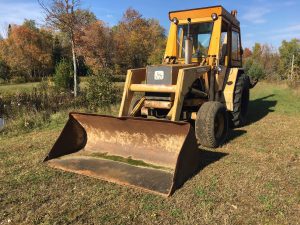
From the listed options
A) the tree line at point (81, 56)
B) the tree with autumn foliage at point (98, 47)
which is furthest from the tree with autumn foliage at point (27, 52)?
the tree with autumn foliage at point (98, 47)

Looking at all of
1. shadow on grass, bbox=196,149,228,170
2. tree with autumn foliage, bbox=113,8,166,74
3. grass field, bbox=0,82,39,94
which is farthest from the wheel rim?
tree with autumn foliage, bbox=113,8,166,74

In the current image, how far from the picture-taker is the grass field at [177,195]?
373cm

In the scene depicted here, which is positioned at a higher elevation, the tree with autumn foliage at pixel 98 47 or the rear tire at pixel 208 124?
the tree with autumn foliage at pixel 98 47

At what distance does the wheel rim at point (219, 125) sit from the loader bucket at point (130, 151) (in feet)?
5.15

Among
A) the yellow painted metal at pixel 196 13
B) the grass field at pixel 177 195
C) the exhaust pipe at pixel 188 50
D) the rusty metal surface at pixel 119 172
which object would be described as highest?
the yellow painted metal at pixel 196 13

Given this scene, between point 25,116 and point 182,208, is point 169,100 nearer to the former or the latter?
point 182,208

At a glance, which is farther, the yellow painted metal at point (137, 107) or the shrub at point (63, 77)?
the shrub at point (63, 77)

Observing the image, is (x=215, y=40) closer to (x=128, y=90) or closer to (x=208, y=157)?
(x=128, y=90)

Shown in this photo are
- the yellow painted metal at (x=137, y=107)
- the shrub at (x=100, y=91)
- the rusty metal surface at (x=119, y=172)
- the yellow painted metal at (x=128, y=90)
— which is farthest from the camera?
the shrub at (x=100, y=91)

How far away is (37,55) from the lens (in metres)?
43.3

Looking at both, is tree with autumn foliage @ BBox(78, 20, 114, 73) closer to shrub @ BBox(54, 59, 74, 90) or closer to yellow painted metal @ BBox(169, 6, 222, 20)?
shrub @ BBox(54, 59, 74, 90)

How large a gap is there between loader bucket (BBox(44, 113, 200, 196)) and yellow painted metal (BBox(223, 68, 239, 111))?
114 inches

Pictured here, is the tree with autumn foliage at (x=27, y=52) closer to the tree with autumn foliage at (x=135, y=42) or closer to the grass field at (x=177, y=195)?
the tree with autumn foliage at (x=135, y=42)

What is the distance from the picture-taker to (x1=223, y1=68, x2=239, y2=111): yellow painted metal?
7.53 meters
